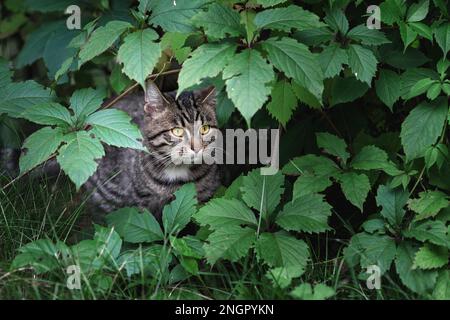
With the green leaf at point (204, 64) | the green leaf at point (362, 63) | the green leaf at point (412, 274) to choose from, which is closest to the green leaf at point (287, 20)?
the green leaf at point (204, 64)

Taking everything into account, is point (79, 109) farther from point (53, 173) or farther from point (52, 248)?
point (53, 173)

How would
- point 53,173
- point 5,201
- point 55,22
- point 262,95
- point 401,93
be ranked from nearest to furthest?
point 262,95 < point 401,93 < point 5,201 < point 53,173 < point 55,22

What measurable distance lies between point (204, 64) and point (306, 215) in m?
0.84

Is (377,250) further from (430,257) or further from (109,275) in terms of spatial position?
(109,275)

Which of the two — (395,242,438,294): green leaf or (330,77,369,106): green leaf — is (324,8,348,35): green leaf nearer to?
(330,77,369,106): green leaf

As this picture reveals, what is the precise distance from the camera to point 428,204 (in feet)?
10.1

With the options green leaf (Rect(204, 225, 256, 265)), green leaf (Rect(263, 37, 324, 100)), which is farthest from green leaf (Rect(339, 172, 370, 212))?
green leaf (Rect(263, 37, 324, 100))

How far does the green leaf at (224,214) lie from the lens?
302 cm

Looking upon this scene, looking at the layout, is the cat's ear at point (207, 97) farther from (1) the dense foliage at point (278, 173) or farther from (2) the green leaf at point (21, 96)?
(2) the green leaf at point (21, 96)

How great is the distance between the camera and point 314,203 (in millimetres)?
3080

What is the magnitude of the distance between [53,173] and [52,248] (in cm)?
133

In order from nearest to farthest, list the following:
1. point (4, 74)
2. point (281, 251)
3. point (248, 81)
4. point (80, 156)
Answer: point (248, 81), point (80, 156), point (281, 251), point (4, 74)

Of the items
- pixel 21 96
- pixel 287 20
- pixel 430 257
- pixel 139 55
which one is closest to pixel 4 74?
pixel 21 96
